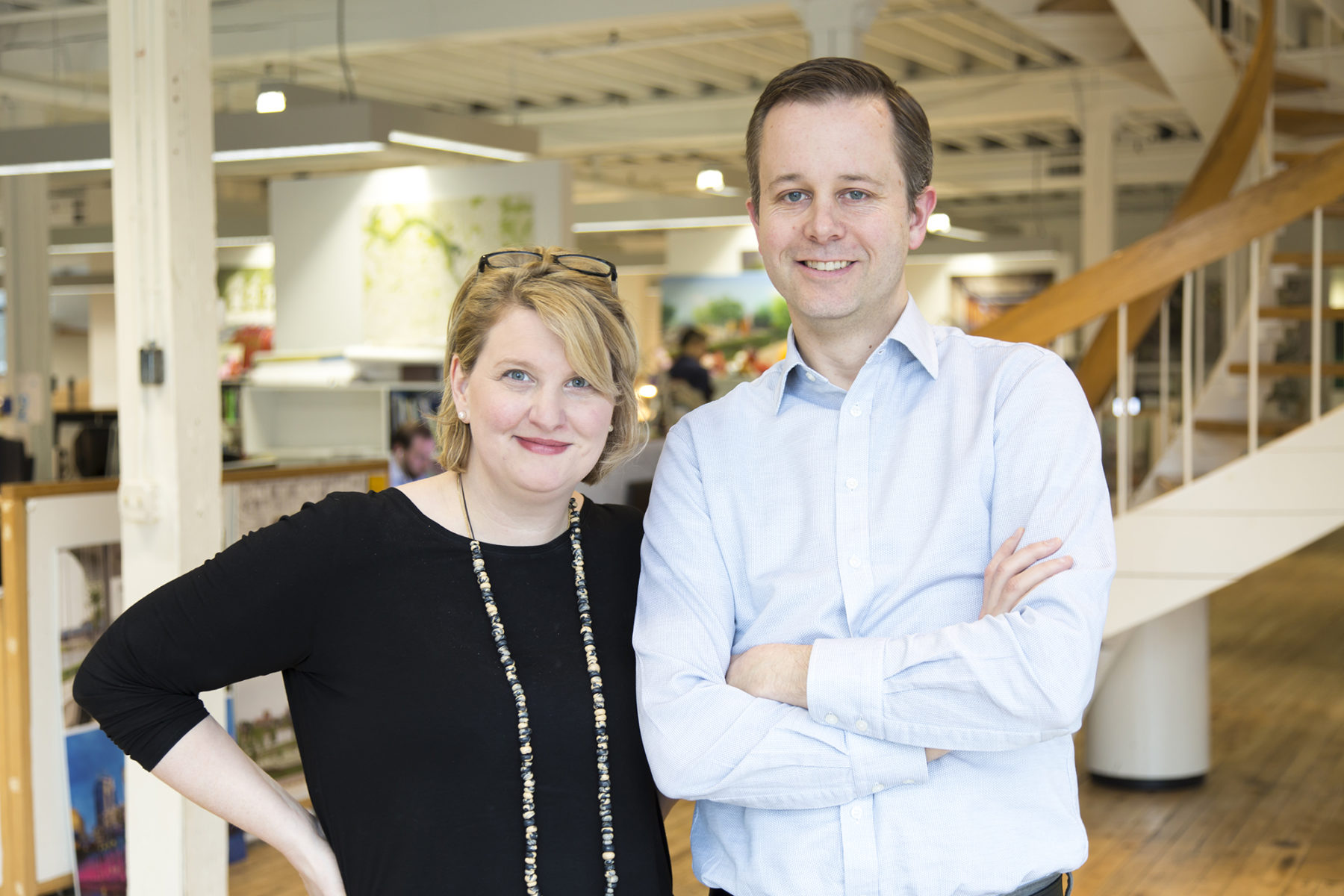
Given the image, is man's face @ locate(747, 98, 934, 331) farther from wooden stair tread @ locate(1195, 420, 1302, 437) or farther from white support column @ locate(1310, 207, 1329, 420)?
wooden stair tread @ locate(1195, 420, 1302, 437)

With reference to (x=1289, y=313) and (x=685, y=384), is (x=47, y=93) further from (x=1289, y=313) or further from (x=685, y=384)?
(x=1289, y=313)

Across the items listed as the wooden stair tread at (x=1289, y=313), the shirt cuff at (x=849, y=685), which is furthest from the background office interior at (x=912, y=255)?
the shirt cuff at (x=849, y=685)

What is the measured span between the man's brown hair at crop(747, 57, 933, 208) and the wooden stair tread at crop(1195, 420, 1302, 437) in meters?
3.81

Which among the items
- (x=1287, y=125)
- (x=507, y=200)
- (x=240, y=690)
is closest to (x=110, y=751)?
(x=240, y=690)

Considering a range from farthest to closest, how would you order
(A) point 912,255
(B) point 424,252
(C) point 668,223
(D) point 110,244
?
(A) point 912,255 → (D) point 110,244 → (C) point 668,223 → (B) point 424,252

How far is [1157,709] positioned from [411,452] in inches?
137

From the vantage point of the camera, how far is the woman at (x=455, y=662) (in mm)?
1563

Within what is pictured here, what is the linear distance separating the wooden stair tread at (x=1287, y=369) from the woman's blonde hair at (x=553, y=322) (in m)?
3.72

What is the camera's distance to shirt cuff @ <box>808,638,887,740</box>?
1437 mm

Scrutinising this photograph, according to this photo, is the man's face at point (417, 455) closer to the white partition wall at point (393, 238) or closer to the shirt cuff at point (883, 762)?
the white partition wall at point (393, 238)

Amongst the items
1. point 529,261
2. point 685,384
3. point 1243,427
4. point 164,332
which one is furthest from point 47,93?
point 529,261

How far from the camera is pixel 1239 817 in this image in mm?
5109

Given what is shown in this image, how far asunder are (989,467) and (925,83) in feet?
28.2

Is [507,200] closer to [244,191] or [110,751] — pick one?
[110,751]
